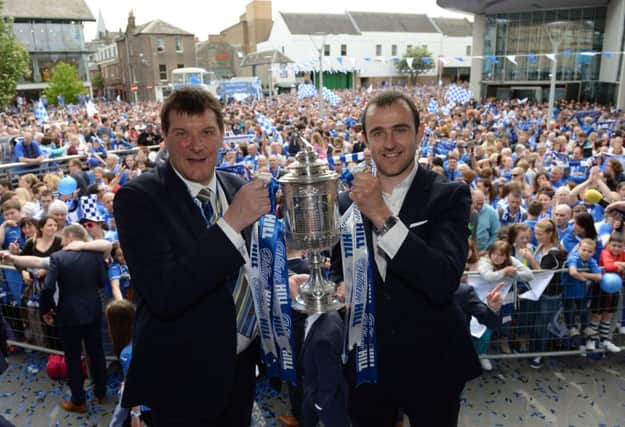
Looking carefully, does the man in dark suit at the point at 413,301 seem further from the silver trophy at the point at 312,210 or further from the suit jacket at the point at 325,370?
the suit jacket at the point at 325,370

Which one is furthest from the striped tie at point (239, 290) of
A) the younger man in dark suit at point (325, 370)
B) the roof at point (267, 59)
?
the roof at point (267, 59)

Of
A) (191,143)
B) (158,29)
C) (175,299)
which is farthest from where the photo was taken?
(158,29)

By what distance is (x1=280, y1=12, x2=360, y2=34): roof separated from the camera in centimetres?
6781

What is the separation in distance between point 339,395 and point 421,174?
1.90m

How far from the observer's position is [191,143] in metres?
1.98

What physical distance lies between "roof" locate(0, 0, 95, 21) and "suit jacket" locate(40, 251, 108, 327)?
5825cm

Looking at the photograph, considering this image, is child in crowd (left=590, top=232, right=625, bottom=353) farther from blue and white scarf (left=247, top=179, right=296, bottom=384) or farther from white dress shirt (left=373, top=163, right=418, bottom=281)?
blue and white scarf (left=247, top=179, right=296, bottom=384)

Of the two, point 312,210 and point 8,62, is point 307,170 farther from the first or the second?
point 8,62

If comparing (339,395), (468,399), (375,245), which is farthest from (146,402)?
(468,399)

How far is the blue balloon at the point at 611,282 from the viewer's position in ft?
15.5

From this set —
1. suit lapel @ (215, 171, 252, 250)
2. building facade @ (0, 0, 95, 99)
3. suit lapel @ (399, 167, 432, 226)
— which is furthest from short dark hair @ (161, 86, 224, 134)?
building facade @ (0, 0, 95, 99)

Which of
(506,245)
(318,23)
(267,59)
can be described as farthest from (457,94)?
(318,23)

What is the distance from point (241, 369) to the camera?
219 centimetres

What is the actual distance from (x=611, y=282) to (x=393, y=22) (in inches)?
2973
